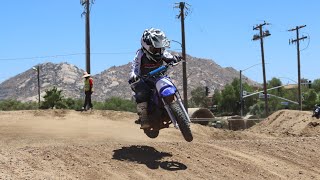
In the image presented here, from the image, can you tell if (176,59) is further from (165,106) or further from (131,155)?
(131,155)

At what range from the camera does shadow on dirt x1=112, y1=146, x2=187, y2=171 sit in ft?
26.3

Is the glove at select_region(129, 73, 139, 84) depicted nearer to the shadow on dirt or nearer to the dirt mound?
the shadow on dirt

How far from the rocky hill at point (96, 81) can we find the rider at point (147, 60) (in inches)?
5664

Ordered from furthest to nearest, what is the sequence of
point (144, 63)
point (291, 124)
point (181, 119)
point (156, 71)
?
point (291, 124) → point (144, 63) → point (156, 71) → point (181, 119)

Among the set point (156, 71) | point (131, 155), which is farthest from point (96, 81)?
point (156, 71)

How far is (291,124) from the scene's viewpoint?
22375mm

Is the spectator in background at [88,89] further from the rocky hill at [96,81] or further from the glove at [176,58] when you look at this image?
the rocky hill at [96,81]

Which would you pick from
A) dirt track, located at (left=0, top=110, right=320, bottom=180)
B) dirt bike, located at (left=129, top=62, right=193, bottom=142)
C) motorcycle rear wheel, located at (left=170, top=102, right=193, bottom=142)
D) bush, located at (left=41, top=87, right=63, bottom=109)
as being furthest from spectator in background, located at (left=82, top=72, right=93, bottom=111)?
bush, located at (left=41, top=87, right=63, bottom=109)

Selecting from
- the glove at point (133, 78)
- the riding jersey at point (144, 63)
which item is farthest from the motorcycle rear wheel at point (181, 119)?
the riding jersey at point (144, 63)

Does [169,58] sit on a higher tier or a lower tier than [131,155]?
higher

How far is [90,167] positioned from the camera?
24.3 ft

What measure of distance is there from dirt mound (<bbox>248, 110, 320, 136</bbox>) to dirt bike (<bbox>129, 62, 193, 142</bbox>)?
11.3 m

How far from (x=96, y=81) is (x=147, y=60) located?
561 ft

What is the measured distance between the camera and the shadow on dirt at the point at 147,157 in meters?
8.02
